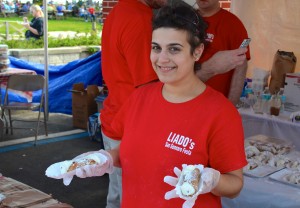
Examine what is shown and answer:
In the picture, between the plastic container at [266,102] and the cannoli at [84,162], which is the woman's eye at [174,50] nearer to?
the cannoli at [84,162]

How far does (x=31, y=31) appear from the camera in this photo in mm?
11672

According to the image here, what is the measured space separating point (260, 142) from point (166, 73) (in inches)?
69.6

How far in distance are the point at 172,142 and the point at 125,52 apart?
734 millimetres

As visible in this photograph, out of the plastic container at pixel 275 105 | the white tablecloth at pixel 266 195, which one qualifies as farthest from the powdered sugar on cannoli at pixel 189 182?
the plastic container at pixel 275 105

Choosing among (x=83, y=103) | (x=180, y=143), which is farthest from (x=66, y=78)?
(x=180, y=143)

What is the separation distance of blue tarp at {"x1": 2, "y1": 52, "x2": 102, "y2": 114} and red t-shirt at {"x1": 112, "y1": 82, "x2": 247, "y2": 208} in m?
5.28

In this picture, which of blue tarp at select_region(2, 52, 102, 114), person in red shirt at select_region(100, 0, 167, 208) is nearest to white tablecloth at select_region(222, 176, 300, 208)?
person in red shirt at select_region(100, 0, 167, 208)

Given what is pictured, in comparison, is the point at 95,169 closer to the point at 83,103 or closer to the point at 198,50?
the point at 198,50

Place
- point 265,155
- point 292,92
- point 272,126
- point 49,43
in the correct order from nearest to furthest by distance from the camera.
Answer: point 265,155 < point 272,126 < point 292,92 < point 49,43

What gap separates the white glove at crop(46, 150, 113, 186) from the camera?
1.46 meters

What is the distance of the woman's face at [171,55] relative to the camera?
4.86 ft

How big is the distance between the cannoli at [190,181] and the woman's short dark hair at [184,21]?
0.45 m

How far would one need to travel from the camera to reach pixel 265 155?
281cm

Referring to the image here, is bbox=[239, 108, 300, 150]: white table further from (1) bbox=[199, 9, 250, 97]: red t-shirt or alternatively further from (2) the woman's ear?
(2) the woman's ear
